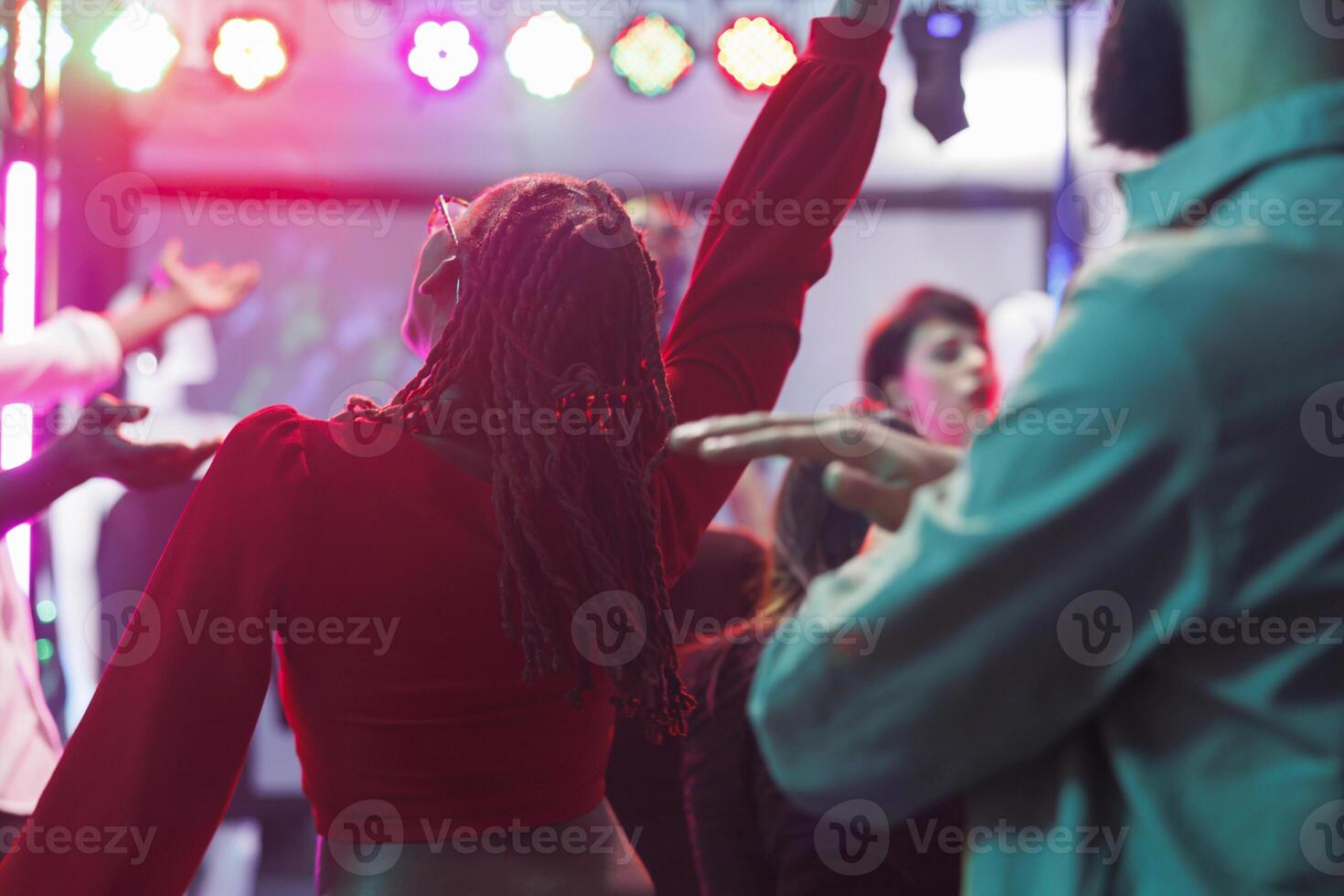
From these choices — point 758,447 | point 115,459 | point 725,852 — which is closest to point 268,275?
point 115,459

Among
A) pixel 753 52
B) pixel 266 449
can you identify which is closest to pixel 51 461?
pixel 266 449

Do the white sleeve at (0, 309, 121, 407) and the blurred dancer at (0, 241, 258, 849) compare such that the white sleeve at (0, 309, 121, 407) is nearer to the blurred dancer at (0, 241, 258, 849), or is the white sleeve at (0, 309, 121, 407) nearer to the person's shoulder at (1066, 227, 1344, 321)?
the blurred dancer at (0, 241, 258, 849)

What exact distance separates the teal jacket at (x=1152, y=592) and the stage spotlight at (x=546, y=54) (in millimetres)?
3043

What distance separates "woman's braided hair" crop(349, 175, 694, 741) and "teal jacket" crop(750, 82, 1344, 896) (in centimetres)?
37

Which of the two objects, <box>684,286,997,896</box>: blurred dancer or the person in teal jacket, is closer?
the person in teal jacket

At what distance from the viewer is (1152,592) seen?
51 cm

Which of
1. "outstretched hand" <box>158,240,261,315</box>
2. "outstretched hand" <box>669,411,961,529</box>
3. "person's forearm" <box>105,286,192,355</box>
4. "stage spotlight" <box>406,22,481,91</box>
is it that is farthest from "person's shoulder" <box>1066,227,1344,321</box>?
"stage spotlight" <box>406,22,481,91</box>

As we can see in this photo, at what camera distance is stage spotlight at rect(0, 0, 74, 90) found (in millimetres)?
1770

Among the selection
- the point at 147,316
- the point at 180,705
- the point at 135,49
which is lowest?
the point at 180,705

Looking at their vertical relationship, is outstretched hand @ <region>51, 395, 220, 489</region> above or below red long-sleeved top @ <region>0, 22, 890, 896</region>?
above

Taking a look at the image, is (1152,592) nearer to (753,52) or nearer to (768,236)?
(768,236)

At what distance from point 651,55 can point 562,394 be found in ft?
8.86

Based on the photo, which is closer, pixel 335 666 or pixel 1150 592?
pixel 1150 592

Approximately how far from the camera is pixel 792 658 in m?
0.55
